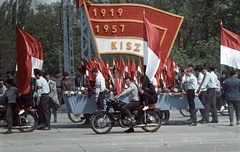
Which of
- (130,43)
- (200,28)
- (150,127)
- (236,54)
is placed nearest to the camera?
(150,127)

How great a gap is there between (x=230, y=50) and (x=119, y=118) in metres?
4.96

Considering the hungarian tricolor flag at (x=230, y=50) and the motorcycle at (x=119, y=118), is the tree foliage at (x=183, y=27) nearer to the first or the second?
the hungarian tricolor flag at (x=230, y=50)

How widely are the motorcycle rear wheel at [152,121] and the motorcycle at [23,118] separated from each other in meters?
3.12

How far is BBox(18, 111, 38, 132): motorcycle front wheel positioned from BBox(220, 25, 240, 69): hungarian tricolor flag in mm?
6099

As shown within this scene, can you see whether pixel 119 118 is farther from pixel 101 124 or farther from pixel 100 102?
pixel 100 102

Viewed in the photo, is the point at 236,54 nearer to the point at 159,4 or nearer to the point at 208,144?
the point at 208,144

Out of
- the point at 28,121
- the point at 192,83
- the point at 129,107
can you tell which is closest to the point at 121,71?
the point at 192,83

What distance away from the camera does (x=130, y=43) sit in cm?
2198

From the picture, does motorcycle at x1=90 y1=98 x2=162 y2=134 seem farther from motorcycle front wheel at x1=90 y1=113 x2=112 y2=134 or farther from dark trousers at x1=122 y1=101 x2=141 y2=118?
dark trousers at x1=122 y1=101 x2=141 y2=118

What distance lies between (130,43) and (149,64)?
5.38m

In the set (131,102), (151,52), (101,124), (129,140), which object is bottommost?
(129,140)

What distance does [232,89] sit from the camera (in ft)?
60.4

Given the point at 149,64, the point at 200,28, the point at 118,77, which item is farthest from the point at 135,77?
the point at 200,28

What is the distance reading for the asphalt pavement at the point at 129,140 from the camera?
13.0 meters
